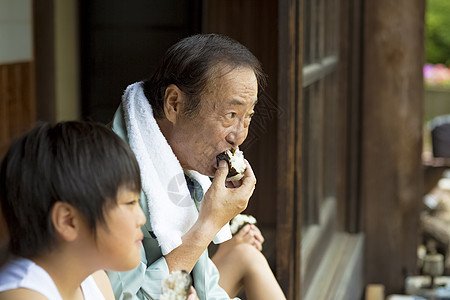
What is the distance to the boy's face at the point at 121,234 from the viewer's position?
1.29 m

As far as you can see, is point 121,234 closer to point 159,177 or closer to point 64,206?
point 64,206

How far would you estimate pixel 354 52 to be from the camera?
4586 mm

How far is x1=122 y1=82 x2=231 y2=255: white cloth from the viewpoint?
1739 millimetres

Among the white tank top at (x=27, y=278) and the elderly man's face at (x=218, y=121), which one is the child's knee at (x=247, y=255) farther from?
the white tank top at (x=27, y=278)

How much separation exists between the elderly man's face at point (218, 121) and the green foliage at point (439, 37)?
13363mm

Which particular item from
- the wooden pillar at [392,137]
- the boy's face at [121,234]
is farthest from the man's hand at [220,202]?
the wooden pillar at [392,137]

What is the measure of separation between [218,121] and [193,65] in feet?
0.45

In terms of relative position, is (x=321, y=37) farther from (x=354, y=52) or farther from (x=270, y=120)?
(x=270, y=120)

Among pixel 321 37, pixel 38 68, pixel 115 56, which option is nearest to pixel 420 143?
pixel 321 37

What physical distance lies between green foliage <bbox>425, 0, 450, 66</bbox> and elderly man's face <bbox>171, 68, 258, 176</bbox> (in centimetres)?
1336

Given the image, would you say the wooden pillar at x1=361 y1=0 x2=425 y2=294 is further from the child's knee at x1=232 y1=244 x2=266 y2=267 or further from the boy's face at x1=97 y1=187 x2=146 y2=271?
Result: the boy's face at x1=97 y1=187 x2=146 y2=271

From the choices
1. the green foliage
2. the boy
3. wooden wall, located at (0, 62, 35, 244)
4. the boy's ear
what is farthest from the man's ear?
the green foliage

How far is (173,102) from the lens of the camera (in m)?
1.80

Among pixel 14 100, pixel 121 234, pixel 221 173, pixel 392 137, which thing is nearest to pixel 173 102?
pixel 221 173
